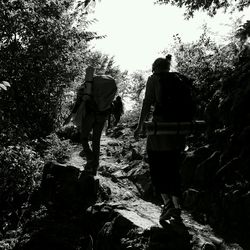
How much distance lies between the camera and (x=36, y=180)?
7098mm

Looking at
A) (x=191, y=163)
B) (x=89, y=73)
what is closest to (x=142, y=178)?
(x=191, y=163)

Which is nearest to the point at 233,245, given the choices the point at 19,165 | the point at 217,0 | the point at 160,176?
the point at 160,176

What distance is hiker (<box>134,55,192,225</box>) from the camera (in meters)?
3.77

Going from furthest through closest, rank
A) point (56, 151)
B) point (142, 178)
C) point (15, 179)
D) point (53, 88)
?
point (53, 88) < point (56, 151) < point (142, 178) < point (15, 179)

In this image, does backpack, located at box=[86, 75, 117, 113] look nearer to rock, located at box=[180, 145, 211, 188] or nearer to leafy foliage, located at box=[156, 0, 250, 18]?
rock, located at box=[180, 145, 211, 188]

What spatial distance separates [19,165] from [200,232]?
3.66 metres

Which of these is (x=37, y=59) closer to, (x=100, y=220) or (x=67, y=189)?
(x=67, y=189)

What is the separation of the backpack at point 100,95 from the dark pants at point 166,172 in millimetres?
2005

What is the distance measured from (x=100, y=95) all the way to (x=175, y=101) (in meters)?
2.16

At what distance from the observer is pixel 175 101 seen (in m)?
3.74

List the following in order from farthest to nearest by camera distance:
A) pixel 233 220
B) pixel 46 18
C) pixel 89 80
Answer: pixel 46 18 → pixel 89 80 → pixel 233 220

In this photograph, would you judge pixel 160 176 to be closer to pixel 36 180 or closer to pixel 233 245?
pixel 233 245

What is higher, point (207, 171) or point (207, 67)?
point (207, 67)

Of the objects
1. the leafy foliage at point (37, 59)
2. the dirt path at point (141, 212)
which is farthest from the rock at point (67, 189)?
the leafy foliage at point (37, 59)
